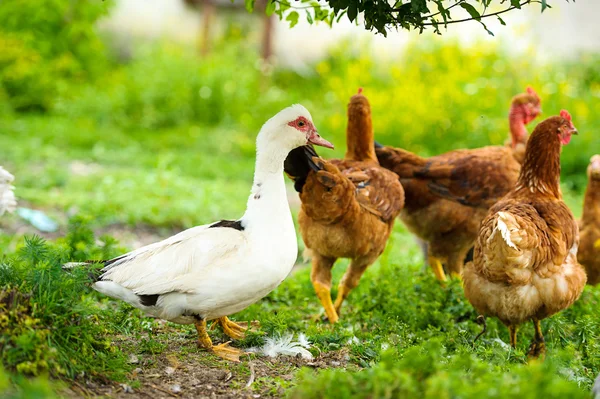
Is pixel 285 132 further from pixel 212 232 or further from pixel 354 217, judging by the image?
pixel 354 217

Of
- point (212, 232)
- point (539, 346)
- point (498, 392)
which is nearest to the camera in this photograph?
point (498, 392)

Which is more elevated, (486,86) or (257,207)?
(486,86)

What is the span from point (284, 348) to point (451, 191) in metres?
2.75

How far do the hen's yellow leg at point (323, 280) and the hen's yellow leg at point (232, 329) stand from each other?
114 centimetres

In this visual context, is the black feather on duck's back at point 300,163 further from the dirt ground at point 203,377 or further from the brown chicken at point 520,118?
the brown chicken at point 520,118

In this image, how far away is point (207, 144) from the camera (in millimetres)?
12570

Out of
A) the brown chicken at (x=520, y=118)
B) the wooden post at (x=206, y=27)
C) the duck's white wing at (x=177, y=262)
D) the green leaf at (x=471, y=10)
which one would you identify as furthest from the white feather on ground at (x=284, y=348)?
the wooden post at (x=206, y=27)

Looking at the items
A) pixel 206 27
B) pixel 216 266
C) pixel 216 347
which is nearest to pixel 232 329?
pixel 216 347

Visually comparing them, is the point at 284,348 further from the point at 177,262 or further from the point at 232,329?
the point at 177,262

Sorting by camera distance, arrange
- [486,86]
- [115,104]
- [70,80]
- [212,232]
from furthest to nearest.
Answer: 1. [70,80]
2. [115,104]
3. [486,86]
4. [212,232]

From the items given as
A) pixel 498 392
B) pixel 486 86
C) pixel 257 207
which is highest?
pixel 486 86

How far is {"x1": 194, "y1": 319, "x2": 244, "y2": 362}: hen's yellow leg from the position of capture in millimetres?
4078

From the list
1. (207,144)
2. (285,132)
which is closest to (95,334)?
(285,132)

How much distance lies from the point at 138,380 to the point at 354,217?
2.28 meters
